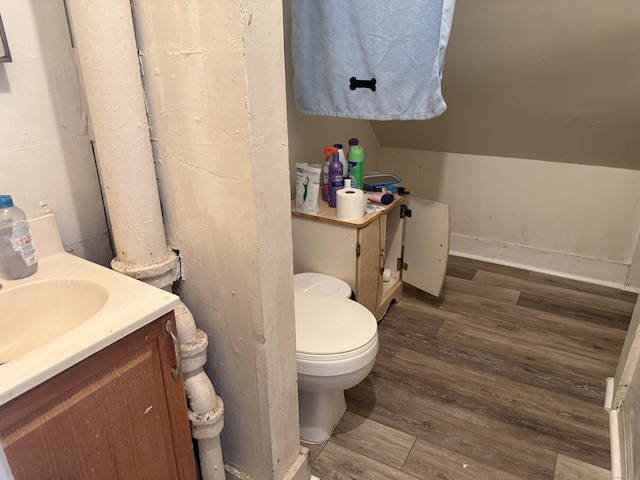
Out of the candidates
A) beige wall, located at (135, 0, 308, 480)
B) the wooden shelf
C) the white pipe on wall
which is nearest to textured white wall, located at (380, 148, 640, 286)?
the wooden shelf

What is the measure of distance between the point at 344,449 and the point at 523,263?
6.07ft

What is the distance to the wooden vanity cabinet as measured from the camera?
2.33 feet

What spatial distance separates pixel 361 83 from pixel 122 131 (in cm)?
111

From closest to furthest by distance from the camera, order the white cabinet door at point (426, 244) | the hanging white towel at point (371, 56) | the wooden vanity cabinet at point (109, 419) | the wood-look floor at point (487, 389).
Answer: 1. the wooden vanity cabinet at point (109, 419)
2. the wood-look floor at point (487, 389)
3. the hanging white towel at point (371, 56)
4. the white cabinet door at point (426, 244)

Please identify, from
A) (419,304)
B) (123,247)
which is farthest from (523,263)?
(123,247)

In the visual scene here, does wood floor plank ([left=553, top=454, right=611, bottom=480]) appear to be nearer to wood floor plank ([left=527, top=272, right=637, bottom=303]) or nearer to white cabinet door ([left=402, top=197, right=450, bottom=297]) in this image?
white cabinet door ([left=402, top=197, right=450, bottom=297])

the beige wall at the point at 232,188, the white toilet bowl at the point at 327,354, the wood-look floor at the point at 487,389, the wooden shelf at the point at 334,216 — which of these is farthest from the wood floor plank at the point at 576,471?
the wooden shelf at the point at 334,216

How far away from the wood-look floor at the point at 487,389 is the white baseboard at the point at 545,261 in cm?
10

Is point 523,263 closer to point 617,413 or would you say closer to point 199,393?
point 617,413

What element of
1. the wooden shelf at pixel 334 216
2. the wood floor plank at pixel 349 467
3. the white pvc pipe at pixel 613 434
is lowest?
the wood floor plank at pixel 349 467

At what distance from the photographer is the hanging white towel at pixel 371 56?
161 centimetres

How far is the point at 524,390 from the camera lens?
1.80m

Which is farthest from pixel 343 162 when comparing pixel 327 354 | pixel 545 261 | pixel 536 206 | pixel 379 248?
pixel 545 261

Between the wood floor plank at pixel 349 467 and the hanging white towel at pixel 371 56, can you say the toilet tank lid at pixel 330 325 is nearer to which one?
the wood floor plank at pixel 349 467
